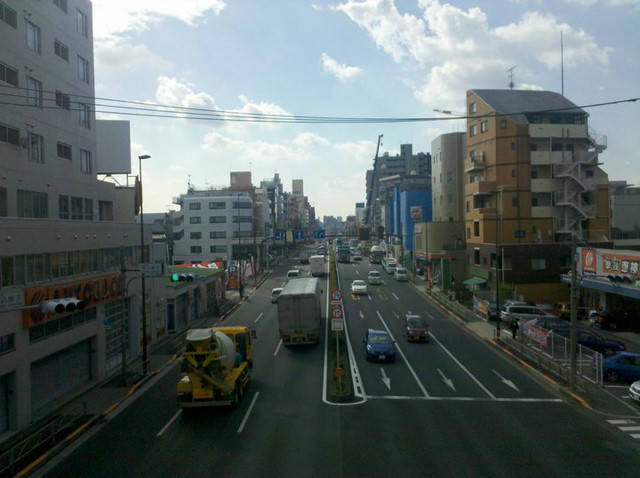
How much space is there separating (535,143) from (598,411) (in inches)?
1508

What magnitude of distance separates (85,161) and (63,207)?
12.8 ft

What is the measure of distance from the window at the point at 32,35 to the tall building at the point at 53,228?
0.05 meters

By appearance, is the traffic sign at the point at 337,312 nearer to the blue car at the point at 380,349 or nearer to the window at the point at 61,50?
the blue car at the point at 380,349

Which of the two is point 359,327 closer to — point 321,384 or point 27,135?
point 321,384

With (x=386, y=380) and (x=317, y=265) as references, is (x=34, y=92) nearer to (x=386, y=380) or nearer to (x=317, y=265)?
(x=386, y=380)

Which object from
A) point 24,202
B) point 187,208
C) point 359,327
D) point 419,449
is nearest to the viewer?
point 419,449

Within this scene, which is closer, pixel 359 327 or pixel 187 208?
pixel 359 327

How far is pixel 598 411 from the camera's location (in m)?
19.5

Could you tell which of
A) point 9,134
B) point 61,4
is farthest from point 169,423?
point 61,4

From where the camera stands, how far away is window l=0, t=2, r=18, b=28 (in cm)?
2158

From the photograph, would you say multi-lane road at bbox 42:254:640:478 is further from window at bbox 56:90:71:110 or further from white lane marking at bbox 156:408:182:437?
window at bbox 56:90:71:110

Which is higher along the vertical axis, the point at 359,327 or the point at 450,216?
the point at 450,216

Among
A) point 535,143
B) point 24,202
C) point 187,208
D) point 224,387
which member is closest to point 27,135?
point 24,202

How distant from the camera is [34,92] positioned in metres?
23.9
